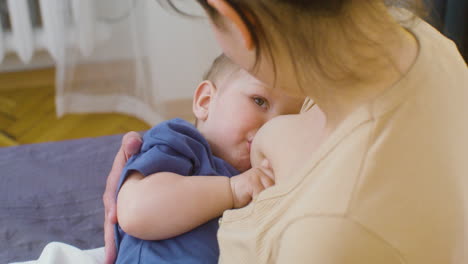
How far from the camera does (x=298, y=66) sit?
57cm

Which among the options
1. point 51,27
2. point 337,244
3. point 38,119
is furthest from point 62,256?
point 38,119

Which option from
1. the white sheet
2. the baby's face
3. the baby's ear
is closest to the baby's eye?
the baby's face

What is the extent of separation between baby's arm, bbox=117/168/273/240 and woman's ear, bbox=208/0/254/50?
362 mm

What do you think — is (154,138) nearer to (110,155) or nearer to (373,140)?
(110,155)

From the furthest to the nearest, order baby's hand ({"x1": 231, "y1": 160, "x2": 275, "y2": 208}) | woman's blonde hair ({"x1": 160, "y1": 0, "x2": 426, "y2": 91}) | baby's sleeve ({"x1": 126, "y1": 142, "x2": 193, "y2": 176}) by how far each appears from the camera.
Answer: baby's sleeve ({"x1": 126, "y1": 142, "x2": 193, "y2": 176}) < baby's hand ({"x1": 231, "y1": 160, "x2": 275, "y2": 208}) < woman's blonde hair ({"x1": 160, "y1": 0, "x2": 426, "y2": 91})

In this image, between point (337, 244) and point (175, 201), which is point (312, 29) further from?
point (175, 201)

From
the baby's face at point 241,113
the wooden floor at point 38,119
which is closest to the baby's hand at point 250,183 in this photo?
the baby's face at point 241,113

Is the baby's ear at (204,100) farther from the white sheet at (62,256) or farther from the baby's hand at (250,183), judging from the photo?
the white sheet at (62,256)

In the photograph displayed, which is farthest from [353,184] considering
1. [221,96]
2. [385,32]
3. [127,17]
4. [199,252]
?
[127,17]

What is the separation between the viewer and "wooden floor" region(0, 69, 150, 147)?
7.07 feet

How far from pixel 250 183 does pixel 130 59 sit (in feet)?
4.38

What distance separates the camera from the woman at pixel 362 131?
0.53 m

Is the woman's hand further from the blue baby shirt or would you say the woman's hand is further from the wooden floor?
the wooden floor

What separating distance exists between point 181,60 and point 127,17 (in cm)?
24
